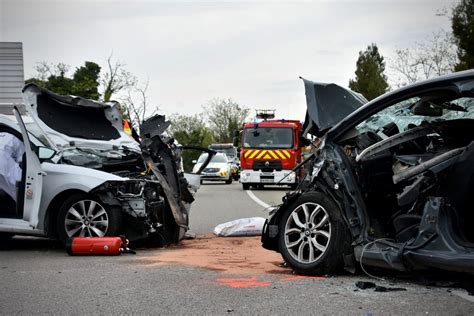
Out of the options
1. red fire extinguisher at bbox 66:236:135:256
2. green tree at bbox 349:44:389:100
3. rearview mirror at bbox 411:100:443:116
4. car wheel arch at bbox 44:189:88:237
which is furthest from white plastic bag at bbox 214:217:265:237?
green tree at bbox 349:44:389:100

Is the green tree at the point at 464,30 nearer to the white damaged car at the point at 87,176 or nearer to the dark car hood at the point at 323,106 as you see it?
the white damaged car at the point at 87,176

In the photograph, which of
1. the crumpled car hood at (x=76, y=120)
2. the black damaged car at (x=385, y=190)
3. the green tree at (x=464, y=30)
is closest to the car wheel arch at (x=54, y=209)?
the crumpled car hood at (x=76, y=120)

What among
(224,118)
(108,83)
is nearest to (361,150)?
(108,83)

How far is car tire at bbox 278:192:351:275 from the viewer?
255 inches

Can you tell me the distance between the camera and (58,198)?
354 inches

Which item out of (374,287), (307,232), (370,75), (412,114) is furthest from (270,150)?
(370,75)

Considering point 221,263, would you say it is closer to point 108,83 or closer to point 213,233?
point 213,233

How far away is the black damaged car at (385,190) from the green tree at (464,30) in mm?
26575

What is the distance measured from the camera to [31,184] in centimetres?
880

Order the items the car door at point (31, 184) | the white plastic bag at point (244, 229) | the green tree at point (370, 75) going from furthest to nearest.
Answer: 1. the green tree at point (370, 75)
2. the white plastic bag at point (244, 229)
3. the car door at point (31, 184)

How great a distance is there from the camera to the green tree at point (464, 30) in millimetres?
32188

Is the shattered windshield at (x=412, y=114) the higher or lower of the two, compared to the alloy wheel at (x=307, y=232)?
higher

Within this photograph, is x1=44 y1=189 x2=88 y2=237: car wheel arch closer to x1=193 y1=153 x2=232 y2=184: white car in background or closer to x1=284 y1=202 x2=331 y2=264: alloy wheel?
x1=284 y1=202 x2=331 y2=264: alloy wheel

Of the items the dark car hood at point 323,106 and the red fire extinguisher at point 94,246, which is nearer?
the dark car hood at point 323,106
